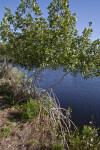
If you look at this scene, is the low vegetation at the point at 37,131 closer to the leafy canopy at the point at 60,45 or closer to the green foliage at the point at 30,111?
the green foliage at the point at 30,111

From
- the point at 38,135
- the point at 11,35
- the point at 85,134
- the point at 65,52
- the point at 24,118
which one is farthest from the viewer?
the point at 11,35

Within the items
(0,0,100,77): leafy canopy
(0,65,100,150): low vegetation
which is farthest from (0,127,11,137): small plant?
(0,0,100,77): leafy canopy

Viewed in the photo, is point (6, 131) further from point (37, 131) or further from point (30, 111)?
point (30, 111)

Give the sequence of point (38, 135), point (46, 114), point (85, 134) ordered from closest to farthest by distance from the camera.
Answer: point (85, 134), point (38, 135), point (46, 114)

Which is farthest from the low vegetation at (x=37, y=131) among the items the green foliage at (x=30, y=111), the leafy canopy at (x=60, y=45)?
the leafy canopy at (x=60, y=45)

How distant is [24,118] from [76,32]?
5.20 m

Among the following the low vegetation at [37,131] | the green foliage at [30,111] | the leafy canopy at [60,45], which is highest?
the leafy canopy at [60,45]

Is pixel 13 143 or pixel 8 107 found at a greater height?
pixel 8 107

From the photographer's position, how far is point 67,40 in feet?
20.4

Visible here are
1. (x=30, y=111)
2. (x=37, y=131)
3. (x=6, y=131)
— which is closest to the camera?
(x=6, y=131)

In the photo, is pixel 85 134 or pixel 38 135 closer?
pixel 85 134

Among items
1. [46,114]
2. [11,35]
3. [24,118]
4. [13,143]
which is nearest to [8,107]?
[24,118]

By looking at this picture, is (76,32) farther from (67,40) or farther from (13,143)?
(13,143)

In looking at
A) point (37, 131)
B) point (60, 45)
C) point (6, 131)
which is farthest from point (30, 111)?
point (60, 45)
